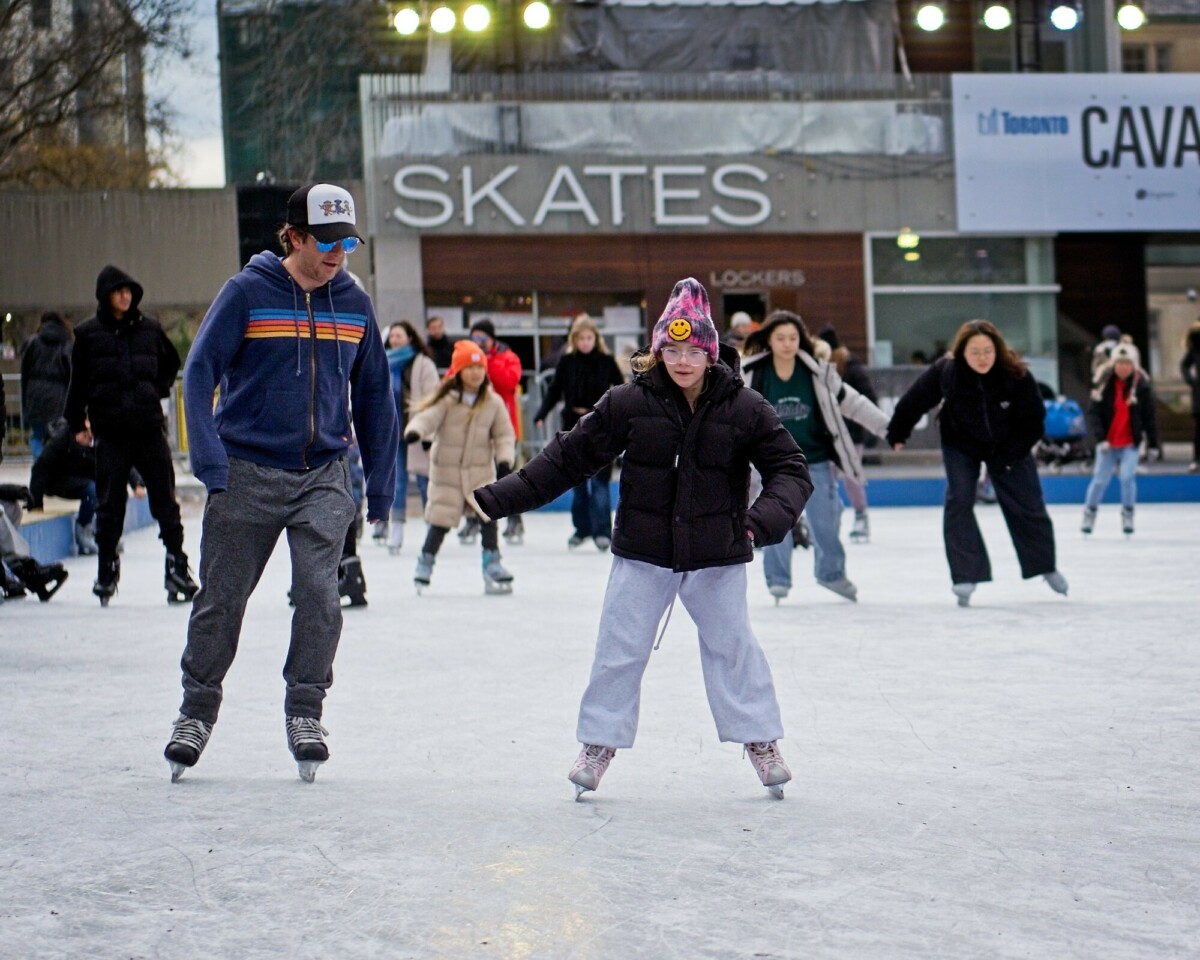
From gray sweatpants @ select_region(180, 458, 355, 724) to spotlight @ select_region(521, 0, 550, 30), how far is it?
62.9 feet

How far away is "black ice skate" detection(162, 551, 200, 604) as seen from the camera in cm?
1029

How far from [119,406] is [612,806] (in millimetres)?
5746

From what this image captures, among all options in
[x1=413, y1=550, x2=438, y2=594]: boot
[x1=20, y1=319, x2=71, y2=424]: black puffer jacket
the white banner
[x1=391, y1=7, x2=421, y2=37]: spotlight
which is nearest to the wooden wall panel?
the white banner

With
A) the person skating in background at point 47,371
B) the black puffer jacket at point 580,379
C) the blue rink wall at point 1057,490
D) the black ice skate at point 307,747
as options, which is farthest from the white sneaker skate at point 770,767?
the blue rink wall at point 1057,490

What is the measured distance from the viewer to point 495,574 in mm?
10828

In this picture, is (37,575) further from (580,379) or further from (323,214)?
(323,214)

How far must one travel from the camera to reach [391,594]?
10922 mm

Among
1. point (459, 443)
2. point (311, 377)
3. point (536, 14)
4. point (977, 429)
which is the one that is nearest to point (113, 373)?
point (459, 443)

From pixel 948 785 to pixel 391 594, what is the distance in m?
6.18

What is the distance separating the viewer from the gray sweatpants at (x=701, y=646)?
510cm

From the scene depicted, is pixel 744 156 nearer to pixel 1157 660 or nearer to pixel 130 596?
pixel 130 596

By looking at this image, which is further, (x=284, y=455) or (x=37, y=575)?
(x=37, y=575)

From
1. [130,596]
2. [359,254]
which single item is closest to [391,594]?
[130,596]

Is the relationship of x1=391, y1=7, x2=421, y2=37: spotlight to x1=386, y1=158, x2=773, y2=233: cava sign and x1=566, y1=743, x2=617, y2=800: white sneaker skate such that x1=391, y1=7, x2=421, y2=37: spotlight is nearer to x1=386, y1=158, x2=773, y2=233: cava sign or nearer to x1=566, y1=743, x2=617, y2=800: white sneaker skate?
x1=386, y1=158, x2=773, y2=233: cava sign
